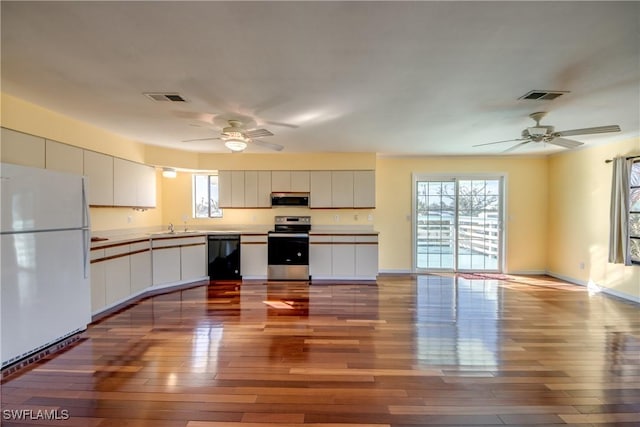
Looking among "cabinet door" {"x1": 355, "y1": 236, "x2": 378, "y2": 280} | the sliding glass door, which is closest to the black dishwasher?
"cabinet door" {"x1": 355, "y1": 236, "x2": 378, "y2": 280}

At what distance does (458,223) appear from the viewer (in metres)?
5.88

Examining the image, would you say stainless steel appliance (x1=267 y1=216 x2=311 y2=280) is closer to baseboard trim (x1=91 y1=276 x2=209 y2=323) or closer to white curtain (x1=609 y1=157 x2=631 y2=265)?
baseboard trim (x1=91 y1=276 x2=209 y2=323)

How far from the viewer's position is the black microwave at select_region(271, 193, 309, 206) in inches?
218

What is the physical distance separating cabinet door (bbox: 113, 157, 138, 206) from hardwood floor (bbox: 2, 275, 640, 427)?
5.39ft

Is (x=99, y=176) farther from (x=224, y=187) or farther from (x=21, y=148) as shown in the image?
(x=224, y=187)

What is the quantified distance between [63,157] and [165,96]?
5.52 feet

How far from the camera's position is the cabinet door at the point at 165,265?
4.61m

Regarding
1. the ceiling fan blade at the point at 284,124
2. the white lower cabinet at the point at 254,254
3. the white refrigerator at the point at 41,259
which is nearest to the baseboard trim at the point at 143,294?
the white refrigerator at the point at 41,259

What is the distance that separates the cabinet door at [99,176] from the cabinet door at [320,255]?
315cm

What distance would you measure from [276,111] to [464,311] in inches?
130

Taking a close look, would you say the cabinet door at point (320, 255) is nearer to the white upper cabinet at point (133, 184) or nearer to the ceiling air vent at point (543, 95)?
the white upper cabinet at point (133, 184)

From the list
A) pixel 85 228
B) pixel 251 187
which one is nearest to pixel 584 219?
pixel 251 187

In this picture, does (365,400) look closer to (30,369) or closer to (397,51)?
(397,51)

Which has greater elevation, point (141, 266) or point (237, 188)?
point (237, 188)
